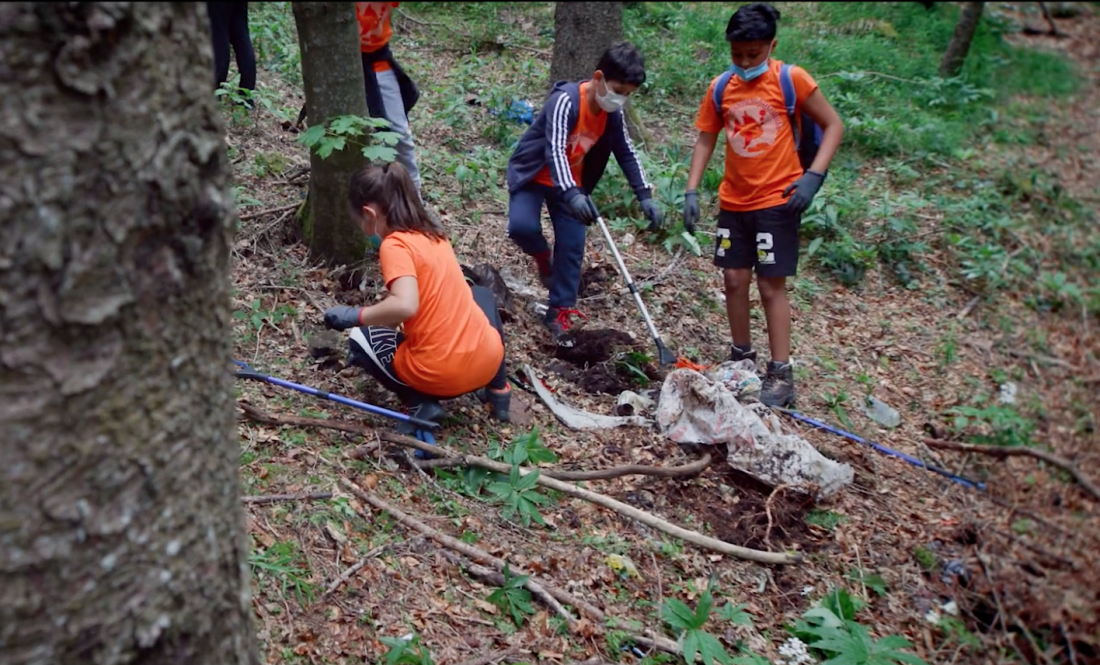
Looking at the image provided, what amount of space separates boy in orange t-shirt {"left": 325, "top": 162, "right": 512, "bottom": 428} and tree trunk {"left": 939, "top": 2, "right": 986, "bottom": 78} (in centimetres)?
1105

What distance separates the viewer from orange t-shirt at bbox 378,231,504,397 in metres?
3.44

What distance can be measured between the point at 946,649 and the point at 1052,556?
0.66 m

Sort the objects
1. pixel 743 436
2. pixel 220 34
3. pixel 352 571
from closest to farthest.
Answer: pixel 352 571, pixel 743 436, pixel 220 34

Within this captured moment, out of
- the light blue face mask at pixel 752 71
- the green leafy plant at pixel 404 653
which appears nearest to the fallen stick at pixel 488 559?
the green leafy plant at pixel 404 653

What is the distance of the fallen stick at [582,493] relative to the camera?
3479mm

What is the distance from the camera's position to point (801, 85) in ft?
13.9

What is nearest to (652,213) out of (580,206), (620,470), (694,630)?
(580,206)

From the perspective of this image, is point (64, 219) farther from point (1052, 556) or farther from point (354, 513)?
point (1052, 556)

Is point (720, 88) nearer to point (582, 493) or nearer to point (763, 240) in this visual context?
point (763, 240)

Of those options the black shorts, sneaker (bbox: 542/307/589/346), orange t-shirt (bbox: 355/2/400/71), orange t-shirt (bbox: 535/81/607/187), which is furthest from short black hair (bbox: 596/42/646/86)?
orange t-shirt (bbox: 355/2/400/71)

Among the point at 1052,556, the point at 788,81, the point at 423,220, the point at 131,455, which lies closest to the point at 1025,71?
the point at 788,81

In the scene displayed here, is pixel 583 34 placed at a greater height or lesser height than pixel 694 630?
greater

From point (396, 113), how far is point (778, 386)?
310 cm

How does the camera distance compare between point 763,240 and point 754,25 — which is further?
point 763,240
